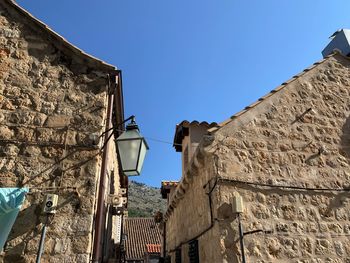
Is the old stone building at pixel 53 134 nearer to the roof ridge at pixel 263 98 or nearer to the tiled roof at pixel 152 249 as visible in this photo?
the roof ridge at pixel 263 98

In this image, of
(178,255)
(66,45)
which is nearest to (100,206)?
(66,45)

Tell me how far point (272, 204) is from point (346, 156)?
2.52 m

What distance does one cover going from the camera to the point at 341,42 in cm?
1125

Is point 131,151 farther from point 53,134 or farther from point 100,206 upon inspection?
point 53,134

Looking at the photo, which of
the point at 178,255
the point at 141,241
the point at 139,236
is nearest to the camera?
the point at 178,255

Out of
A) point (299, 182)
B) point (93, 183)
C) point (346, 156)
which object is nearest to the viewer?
point (93, 183)

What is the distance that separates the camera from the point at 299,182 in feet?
21.9

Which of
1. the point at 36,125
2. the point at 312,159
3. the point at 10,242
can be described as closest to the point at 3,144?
the point at 36,125

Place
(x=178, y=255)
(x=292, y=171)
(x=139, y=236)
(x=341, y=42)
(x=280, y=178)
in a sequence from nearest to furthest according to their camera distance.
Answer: (x=280, y=178) → (x=292, y=171) → (x=178, y=255) → (x=341, y=42) → (x=139, y=236)

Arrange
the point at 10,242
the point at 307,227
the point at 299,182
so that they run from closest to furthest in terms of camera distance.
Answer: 1. the point at 10,242
2. the point at 307,227
3. the point at 299,182

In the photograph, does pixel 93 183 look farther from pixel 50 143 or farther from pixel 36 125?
pixel 36 125

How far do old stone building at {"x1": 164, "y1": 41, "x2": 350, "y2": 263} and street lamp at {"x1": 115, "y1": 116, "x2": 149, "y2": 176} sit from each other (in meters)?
2.08

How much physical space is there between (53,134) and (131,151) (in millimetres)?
1594

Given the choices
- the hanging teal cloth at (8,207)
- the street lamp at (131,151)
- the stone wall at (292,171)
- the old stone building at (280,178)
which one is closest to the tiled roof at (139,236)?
the old stone building at (280,178)
